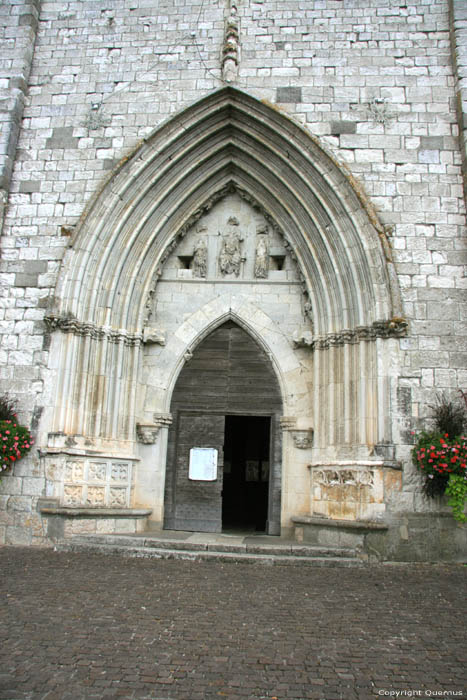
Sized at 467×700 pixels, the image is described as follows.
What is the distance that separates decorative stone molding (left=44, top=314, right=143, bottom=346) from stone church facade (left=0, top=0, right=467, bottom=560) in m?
0.03

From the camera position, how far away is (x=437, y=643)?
369 cm

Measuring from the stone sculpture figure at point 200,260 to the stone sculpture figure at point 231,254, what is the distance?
0.25 m

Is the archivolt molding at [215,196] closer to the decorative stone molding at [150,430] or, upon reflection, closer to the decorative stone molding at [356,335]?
the decorative stone molding at [356,335]

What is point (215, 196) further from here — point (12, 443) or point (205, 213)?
point (12, 443)

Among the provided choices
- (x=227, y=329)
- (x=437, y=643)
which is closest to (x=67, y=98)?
(x=227, y=329)

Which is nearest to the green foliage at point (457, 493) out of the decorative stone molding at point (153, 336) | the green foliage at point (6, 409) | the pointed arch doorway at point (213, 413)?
the pointed arch doorway at point (213, 413)

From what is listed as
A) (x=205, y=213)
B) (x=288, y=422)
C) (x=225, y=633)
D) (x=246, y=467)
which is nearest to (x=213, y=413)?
(x=288, y=422)

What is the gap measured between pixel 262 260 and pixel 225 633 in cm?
590

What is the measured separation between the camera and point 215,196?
348 inches

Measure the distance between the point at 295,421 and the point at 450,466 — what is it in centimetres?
236

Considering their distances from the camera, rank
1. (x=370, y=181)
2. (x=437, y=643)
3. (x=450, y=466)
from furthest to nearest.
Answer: (x=370, y=181) < (x=450, y=466) < (x=437, y=643)

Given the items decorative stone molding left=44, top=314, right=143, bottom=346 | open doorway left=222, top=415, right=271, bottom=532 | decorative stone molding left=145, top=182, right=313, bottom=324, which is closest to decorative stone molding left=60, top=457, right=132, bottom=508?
decorative stone molding left=44, top=314, right=143, bottom=346

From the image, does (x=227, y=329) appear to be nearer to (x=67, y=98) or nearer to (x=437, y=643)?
(x=67, y=98)

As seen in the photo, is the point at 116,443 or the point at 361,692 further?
the point at 116,443
